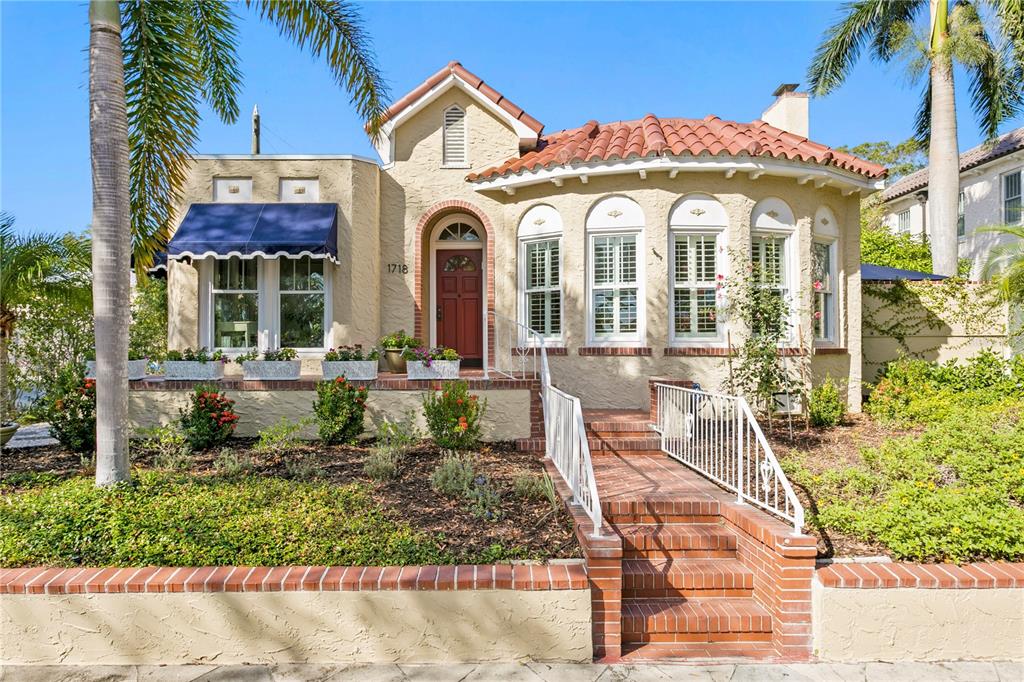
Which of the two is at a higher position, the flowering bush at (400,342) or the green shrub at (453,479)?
the flowering bush at (400,342)

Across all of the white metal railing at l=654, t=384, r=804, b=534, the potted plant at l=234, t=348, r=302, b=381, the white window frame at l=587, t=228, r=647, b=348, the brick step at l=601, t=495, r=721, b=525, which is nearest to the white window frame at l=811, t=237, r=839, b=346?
the white window frame at l=587, t=228, r=647, b=348

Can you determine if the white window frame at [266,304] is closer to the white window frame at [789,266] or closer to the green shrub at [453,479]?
the green shrub at [453,479]

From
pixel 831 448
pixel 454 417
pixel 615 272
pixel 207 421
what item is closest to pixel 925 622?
pixel 831 448

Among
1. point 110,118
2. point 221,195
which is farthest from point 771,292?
point 221,195

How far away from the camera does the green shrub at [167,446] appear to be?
7.35m

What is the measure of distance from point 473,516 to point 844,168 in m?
9.24

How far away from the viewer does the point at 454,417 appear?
26.8 feet

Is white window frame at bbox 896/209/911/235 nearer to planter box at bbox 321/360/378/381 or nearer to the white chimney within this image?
the white chimney

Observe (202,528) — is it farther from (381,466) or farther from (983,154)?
(983,154)

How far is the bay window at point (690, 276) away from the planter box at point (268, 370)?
6.60 m

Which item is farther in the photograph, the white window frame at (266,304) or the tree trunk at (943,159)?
the tree trunk at (943,159)

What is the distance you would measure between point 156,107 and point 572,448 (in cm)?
638

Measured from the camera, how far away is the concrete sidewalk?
13.9ft

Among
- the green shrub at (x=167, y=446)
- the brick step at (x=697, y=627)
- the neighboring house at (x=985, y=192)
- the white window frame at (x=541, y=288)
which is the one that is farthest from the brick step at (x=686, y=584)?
the neighboring house at (x=985, y=192)
